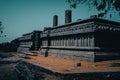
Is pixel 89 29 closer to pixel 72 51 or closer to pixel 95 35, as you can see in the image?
pixel 95 35

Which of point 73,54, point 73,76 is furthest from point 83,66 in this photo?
point 73,54

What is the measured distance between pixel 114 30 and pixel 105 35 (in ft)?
5.97

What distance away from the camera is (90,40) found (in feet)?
62.0

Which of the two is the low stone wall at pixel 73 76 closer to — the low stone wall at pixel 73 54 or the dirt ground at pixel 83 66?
the dirt ground at pixel 83 66

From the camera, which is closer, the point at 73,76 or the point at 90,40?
the point at 73,76

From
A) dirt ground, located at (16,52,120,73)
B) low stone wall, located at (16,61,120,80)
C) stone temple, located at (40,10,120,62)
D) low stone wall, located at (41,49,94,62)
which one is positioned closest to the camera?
low stone wall, located at (16,61,120,80)

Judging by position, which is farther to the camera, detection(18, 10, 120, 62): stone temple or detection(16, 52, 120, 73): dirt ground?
detection(18, 10, 120, 62): stone temple

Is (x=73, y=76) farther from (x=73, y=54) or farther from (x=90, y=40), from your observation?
(x=73, y=54)

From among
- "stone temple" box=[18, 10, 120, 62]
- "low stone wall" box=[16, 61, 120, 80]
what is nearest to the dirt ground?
"low stone wall" box=[16, 61, 120, 80]

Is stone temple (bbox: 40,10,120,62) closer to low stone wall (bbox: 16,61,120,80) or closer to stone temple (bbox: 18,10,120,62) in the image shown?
stone temple (bbox: 18,10,120,62)

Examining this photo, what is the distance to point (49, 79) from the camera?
372 inches

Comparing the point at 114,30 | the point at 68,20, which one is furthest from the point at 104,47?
the point at 68,20

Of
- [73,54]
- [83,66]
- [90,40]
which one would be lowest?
[83,66]

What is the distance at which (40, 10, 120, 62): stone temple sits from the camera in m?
18.4
